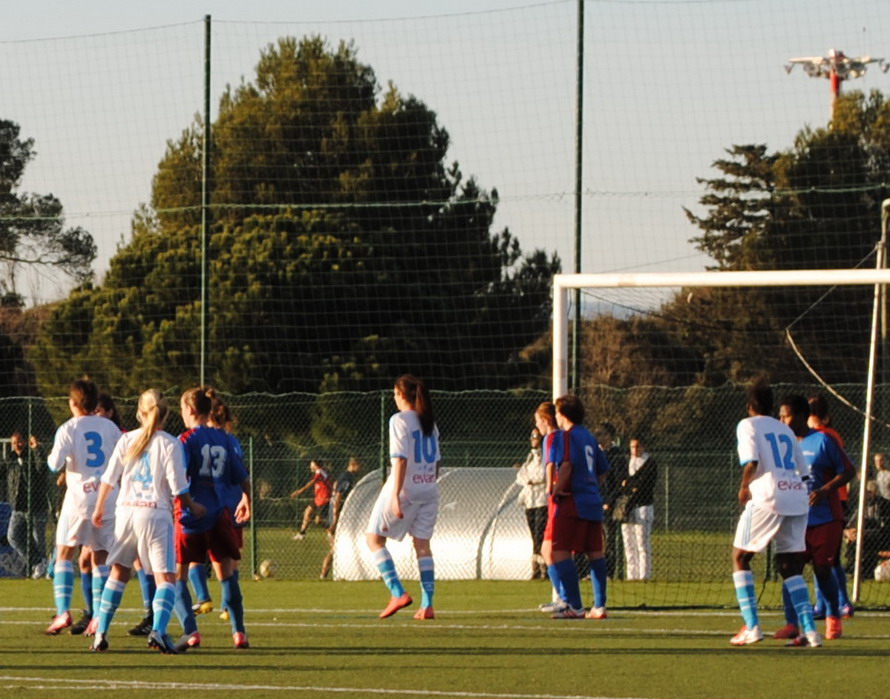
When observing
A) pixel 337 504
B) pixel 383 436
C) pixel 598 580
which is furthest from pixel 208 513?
pixel 337 504

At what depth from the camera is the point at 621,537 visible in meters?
20.0

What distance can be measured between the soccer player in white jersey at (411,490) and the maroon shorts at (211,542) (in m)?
2.07

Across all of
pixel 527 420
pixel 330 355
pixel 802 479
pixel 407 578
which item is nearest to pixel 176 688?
pixel 802 479

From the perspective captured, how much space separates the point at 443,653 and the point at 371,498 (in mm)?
9538

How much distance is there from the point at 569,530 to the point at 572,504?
0.20m

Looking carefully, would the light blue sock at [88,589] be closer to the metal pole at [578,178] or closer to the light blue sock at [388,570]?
the light blue sock at [388,570]

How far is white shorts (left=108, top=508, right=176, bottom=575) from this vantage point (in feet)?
34.5

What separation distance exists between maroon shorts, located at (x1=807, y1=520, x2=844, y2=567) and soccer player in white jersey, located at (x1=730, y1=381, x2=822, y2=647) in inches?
37.6

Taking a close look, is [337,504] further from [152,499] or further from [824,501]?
[152,499]

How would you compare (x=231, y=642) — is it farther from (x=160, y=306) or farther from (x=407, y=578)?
(x=160, y=306)

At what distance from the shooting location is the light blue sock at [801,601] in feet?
36.9

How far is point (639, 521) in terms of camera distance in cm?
1945

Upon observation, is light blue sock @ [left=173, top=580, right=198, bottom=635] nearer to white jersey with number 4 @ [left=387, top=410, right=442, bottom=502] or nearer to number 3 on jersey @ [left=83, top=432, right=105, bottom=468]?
number 3 on jersey @ [left=83, top=432, right=105, bottom=468]

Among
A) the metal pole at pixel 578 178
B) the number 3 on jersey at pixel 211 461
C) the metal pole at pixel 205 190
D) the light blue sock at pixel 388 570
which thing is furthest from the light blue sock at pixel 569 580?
the metal pole at pixel 205 190
